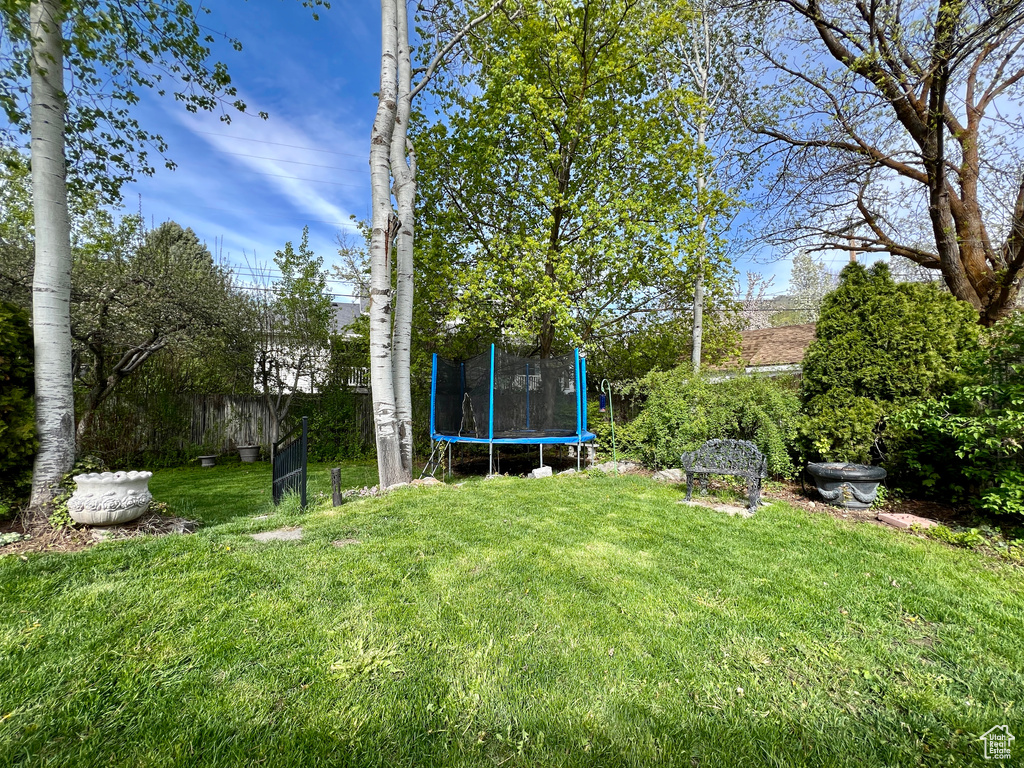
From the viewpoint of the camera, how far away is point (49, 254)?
322 cm

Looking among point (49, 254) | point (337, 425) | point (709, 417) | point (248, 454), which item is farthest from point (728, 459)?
point (248, 454)

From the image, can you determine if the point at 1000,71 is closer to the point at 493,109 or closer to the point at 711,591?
the point at 493,109

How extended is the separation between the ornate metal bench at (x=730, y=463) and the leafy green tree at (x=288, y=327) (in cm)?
836

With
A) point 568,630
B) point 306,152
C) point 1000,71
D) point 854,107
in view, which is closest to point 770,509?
point 568,630

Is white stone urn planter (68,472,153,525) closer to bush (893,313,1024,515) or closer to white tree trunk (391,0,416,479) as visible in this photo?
white tree trunk (391,0,416,479)

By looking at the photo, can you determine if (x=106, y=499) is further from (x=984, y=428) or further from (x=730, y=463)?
(x=984, y=428)

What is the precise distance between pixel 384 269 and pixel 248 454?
657cm

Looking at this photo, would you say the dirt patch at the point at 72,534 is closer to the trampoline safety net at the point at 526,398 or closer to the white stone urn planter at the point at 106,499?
the white stone urn planter at the point at 106,499

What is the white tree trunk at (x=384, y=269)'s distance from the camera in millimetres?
5297

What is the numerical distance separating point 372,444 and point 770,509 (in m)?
8.39

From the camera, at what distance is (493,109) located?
23.7 ft

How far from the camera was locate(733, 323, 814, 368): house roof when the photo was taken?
463 inches

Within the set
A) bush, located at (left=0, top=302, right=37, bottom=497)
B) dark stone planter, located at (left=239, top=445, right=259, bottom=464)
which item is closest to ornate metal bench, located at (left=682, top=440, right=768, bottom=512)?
bush, located at (left=0, top=302, right=37, bottom=497)

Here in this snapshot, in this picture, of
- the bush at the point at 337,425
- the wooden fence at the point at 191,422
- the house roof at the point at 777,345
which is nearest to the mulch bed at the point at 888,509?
the house roof at the point at 777,345
